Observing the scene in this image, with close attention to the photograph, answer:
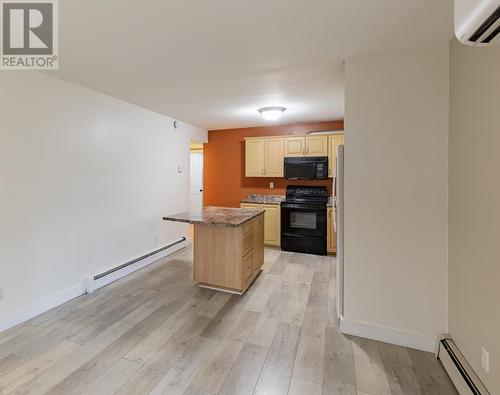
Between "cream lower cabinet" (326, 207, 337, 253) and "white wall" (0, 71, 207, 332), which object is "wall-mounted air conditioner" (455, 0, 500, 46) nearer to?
"white wall" (0, 71, 207, 332)

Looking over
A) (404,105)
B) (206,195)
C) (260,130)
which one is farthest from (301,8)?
(206,195)

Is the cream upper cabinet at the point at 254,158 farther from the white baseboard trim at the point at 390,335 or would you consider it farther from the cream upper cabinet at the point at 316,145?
the white baseboard trim at the point at 390,335

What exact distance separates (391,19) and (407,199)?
1.35 metres

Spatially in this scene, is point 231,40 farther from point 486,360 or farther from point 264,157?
point 264,157

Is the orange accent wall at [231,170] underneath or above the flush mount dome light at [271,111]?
underneath

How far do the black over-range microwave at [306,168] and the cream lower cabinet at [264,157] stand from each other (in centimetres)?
20

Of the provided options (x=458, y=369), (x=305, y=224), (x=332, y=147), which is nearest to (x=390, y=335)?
(x=458, y=369)

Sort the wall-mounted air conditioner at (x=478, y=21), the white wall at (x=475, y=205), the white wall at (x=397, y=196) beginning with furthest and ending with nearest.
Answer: the white wall at (x=397, y=196)
the white wall at (x=475, y=205)
the wall-mounted air conditioner at (x=478, y=21)

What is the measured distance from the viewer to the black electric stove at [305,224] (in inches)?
180

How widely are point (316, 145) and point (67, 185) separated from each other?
3.90m

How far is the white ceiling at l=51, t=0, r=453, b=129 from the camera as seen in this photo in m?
1.66

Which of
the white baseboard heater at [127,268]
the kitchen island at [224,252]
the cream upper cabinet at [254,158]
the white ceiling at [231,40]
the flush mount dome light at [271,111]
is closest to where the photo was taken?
the white ceiling at [231,40]

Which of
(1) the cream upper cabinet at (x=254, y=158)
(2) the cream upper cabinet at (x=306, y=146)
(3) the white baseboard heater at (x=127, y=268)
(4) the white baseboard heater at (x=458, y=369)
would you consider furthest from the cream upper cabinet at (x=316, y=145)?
(4) the white baseboard heater at (x=458, y=369)

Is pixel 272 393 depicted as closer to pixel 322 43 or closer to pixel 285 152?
pixel 322 43
